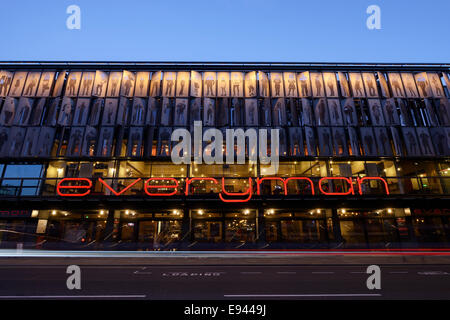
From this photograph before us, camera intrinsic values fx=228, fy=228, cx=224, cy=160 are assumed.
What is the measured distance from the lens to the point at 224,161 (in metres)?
24.5

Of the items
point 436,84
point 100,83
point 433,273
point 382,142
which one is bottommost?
point 433,273

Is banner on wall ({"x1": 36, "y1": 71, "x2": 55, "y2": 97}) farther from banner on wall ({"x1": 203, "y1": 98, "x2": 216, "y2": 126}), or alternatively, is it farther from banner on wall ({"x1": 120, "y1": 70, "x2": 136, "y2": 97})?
banner on wall ({"x1": 203, "y1": 98, "x2": 216, "y2": 126})

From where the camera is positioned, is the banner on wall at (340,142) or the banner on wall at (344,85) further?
the banner on wall at (344,85)

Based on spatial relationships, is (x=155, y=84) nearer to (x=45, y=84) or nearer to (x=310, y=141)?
(x=45, y=84)

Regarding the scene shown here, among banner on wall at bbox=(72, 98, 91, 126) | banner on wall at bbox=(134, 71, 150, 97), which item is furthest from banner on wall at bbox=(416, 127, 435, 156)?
banner on wall at bbox=(72, 98, 91, 126)

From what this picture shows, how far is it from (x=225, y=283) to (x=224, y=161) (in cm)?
1588

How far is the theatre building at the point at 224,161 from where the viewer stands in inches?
870

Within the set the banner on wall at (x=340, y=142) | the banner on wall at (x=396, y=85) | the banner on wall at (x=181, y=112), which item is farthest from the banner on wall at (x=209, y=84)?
the banner on wall at (x=396, y=85)

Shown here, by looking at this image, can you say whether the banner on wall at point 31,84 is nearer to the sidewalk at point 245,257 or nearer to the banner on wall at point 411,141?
the sidewalk at point 245,257

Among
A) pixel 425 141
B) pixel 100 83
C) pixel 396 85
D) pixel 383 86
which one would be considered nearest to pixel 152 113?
pixel 100 83

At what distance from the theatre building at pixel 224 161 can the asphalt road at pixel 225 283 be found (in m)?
9.18

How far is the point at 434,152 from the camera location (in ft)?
79.5

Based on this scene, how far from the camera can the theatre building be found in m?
22.1
